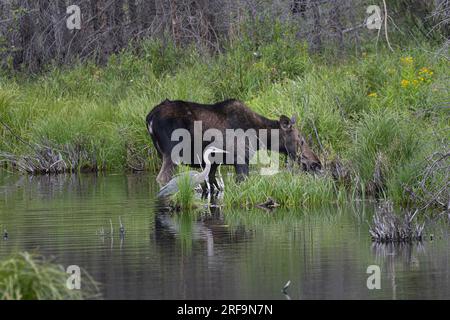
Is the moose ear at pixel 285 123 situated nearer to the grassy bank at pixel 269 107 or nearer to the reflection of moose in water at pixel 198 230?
the grassy bank at pixel 269 107

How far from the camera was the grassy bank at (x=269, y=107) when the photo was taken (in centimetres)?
1562

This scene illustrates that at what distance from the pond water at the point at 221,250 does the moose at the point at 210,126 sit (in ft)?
3.42

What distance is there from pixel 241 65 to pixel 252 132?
596 cm

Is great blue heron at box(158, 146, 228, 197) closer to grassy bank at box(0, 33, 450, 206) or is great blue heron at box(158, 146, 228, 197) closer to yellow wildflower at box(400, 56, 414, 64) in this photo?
grassy bank at box(0, 33, 450, 206)

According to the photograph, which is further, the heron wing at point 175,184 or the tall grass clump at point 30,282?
the heron wing at point 175,184

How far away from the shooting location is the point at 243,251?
11.5 meters

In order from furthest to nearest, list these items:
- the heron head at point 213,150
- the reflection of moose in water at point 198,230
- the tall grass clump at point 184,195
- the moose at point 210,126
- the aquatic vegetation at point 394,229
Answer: the moose at point 210,126 → the heron head at point 213,150 → the tall grass clump at point 184,195 → the reflection of moose in water at point 198,230 → the aquatic vegetation at point 394,229

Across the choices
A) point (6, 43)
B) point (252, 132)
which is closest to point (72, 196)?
point (252, 132)

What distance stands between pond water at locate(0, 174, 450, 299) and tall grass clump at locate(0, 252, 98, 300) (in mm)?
1369

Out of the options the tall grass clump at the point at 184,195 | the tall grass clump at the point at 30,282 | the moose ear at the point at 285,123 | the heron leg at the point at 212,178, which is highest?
the moose ear at the point at 285,123

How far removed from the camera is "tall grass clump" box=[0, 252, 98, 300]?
299 inches

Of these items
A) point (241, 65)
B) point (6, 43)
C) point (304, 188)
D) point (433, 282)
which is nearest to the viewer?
point (433, 282)

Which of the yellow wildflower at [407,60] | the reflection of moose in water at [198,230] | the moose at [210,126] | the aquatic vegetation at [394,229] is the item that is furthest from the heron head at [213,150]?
the yellow wildflower at [407,60]
